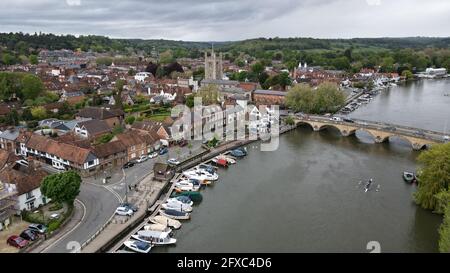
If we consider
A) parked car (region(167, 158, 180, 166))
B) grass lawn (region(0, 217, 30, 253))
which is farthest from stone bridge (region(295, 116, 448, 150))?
grass lawn (region(0, 217, 30, 253))

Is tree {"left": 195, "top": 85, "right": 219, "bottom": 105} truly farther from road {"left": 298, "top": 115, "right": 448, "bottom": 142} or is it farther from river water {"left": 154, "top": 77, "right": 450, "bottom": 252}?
river water {"left": 154, "top": 77, "right": 450, "bottom": 252}

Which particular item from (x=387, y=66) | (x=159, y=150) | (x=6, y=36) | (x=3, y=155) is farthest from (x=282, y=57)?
(x=3, y=155)

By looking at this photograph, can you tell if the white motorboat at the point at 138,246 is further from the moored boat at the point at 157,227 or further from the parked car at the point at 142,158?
the parked car at the point at 142,158

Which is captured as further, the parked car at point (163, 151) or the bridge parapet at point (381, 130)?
the bridge parapet at point (381, 130)

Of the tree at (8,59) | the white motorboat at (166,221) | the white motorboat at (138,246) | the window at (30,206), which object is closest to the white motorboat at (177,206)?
the white motorboat at (166,221)

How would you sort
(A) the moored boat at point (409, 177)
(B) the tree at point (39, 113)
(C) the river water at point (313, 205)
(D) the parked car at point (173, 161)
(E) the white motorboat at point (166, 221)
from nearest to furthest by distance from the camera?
(C) the river water at point (313, 205) < (E) the white motorboat at point (166, 221) < (A) the moored boat at point (409, 177) < (D) the parked car at point (173, 161) < (B) the tree at point (39, 113)

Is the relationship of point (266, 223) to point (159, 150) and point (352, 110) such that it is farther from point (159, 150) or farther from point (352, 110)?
point (352, 110)
